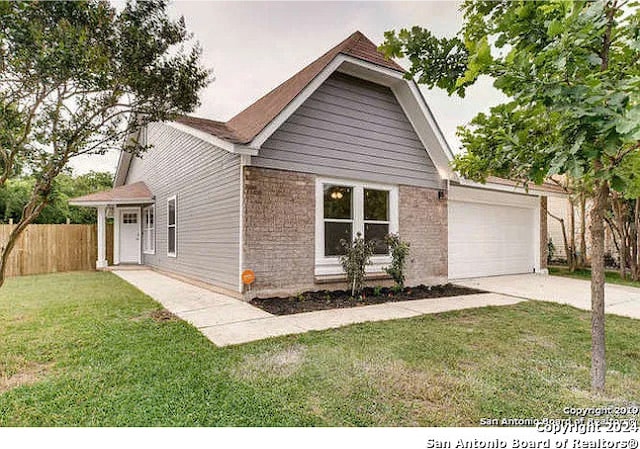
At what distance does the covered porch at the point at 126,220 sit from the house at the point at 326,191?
83.3 inches

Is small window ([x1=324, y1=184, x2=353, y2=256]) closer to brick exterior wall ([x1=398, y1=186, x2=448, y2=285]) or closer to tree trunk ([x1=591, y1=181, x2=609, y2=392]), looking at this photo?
brick exterior wall ([x1=398, y1=186, x2=448, y2=285])

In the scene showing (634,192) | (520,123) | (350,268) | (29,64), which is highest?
(29,64)

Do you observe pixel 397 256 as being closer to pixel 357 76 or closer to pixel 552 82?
pixel 357 76

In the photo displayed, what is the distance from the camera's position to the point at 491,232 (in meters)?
11.1

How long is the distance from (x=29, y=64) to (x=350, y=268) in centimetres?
562

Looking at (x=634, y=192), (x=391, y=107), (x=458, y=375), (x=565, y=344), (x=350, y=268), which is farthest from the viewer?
(x=391, y=107)

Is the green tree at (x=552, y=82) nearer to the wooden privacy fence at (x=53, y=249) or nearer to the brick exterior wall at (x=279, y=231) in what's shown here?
the brick exterior wall at (x=279, y=231)

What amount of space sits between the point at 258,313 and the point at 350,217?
318 centimetres

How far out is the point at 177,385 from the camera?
305cm

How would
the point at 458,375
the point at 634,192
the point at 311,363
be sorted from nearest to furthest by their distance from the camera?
the point at 634,192, the point at 458,375, the point at 311,363

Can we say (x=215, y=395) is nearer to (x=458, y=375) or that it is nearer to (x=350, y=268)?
(x=458, y=375)

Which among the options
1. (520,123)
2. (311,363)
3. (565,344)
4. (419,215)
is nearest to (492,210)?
(419,215)

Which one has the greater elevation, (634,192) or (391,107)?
(391,107)

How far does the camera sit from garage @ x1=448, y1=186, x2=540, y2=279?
10273 millimetres
